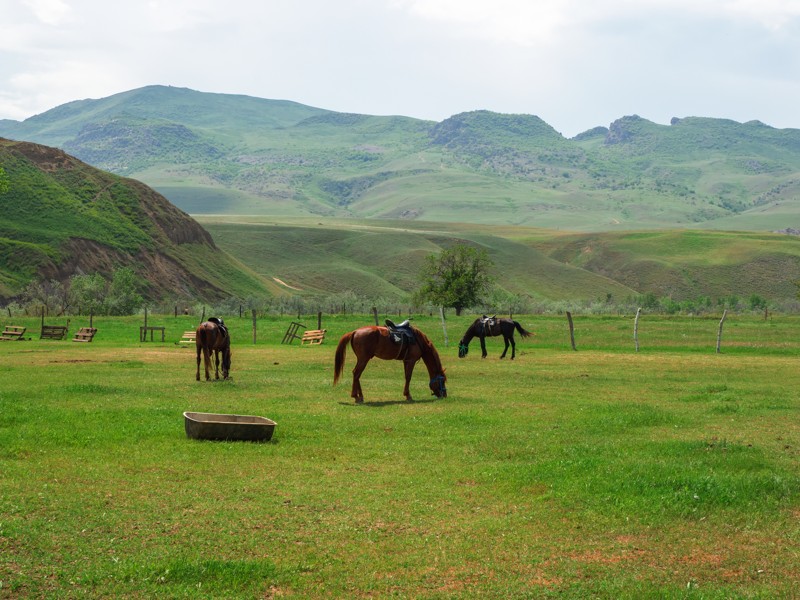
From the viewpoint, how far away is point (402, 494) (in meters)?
12.7

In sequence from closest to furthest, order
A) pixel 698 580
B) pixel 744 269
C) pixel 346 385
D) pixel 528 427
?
pixel 698 580 < pixel 528 427 < pixel 346 385 < pixel 744 269

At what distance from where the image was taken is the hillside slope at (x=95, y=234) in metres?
108

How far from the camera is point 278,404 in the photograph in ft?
71.2

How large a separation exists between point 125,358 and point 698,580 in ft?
103

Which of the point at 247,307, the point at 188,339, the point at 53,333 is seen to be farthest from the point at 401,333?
the point at 247,307

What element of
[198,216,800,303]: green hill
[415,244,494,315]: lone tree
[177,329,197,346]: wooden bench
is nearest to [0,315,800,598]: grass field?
[177,329,197,346]: wooden bench

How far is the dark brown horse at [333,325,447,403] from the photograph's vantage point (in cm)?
2252

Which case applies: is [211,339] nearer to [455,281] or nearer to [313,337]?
[313,337]

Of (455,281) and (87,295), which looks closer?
(455,281)

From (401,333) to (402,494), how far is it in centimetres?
1047

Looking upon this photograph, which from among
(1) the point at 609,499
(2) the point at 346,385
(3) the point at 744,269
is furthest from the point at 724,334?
(3) the point at 744,269

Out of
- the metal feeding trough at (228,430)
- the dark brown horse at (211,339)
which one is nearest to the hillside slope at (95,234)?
the dark brown horse at (211,339)

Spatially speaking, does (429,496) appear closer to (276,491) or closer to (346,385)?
(276,491)

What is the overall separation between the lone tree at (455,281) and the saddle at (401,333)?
51269 millimetres
